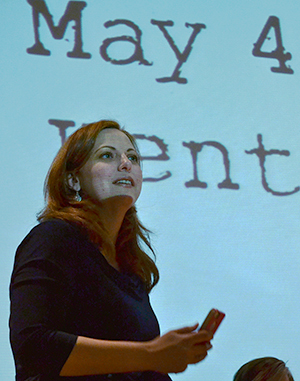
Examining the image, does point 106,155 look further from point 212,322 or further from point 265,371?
point 265,371

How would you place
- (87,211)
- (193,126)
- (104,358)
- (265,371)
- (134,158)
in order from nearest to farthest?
(104,358) < (87,211) < (134,158) < (265,371) < (193,126)

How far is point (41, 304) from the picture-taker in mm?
823

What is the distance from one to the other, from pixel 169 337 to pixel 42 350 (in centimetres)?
17

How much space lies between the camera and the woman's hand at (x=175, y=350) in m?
0.81

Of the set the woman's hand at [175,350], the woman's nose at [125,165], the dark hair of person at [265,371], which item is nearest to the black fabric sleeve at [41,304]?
the woman's hand at [175,350]

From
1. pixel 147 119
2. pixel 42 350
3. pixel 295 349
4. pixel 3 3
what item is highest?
pixel 3 3

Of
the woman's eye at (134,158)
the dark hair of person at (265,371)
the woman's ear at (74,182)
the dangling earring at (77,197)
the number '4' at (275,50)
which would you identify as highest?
the number '4' at (275,50)

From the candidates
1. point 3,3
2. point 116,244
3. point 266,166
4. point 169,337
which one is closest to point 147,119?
point 266,166

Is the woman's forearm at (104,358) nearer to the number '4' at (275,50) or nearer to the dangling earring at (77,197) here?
the dangling earring at (77,197)

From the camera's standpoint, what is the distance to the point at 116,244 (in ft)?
3.67

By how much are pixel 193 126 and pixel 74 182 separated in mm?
799

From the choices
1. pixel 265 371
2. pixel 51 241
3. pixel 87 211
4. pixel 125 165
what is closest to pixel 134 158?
pixel 125 165

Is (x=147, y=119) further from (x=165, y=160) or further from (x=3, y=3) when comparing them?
(x=3, y=3)

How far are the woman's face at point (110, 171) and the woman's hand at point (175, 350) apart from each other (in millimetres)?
309
